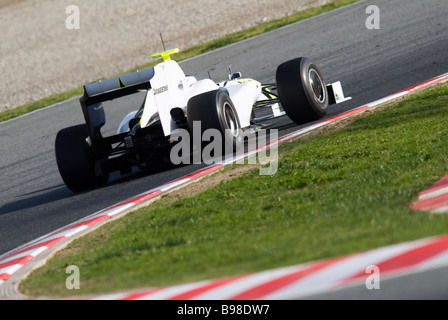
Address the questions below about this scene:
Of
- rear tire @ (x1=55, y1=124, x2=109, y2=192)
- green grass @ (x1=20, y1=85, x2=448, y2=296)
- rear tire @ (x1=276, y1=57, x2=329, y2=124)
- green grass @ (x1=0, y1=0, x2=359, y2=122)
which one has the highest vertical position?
green grass @ (x1=0, y1=0, x2=359, y2=122)

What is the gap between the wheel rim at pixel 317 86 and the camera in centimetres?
1072

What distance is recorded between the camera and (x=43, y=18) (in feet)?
107

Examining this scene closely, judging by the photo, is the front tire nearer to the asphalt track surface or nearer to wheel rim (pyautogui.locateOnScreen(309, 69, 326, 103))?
the asphalt track surface

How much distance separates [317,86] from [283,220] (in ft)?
17.1

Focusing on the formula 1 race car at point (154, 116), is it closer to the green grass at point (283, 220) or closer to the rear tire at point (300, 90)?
the rear tire at point (300, 90)

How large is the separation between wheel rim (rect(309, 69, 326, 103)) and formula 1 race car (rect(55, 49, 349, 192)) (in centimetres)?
13

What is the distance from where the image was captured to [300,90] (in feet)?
33.9

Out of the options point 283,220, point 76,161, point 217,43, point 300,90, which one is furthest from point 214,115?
point 217,43

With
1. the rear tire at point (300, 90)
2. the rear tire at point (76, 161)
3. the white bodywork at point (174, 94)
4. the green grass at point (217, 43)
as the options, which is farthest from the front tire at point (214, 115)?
the green grass at point (217, 43)

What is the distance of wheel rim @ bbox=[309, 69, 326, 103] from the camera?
10.7 metres

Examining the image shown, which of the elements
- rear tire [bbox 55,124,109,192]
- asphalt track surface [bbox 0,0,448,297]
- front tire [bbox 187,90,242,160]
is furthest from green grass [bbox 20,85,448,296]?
rear tire [bbox 55,124,109,192]

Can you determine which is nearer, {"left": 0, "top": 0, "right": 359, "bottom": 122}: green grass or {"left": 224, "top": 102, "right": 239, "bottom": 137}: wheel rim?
{"left": 224, "top": 102, "right": 239, "bottom": 137}: wheel rim

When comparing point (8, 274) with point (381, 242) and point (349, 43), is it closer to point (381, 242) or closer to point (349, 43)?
point (381, 242)

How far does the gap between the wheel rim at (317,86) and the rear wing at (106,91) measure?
85.1 inches
